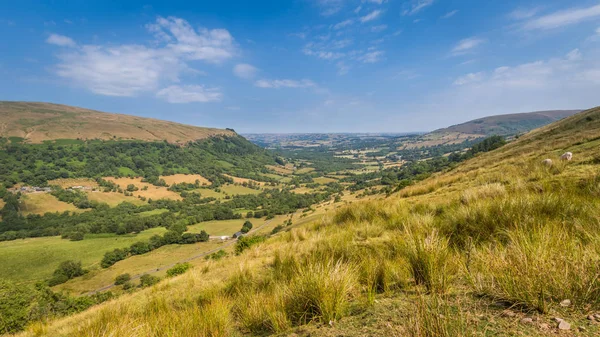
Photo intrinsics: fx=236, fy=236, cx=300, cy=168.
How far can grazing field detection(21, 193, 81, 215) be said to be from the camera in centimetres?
11144

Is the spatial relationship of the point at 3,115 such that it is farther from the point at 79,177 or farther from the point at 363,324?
the point at 363,324

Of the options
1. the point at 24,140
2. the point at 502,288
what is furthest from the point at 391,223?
the point at 24,140

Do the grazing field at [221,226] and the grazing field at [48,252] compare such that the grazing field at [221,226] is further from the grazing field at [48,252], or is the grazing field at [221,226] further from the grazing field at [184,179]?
the grazing field at [184,179]

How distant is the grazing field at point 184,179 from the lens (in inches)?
6629

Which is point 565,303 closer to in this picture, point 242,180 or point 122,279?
point 122,279

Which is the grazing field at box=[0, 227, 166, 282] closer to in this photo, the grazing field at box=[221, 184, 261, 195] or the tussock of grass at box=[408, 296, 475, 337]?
the grazing field at box=[221, 184, 261, 195]

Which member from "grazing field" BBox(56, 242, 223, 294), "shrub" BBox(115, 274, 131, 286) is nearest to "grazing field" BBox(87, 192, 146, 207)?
"grazing field" BBox(56, 242, 223, 294)

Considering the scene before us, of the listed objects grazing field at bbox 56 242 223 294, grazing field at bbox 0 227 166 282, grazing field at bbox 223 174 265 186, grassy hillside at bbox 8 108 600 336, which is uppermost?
grassy hillside at bbox 8 108 600 336

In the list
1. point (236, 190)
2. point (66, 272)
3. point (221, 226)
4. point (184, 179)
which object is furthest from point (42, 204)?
point (236, 190)

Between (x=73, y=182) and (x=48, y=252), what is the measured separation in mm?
84714

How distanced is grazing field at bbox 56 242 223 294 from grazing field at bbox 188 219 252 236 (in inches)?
380

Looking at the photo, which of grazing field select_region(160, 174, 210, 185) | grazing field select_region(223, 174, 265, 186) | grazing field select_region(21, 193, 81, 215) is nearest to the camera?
→ grazing field select_region(21, 193, 81, 215)

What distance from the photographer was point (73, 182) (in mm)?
139750

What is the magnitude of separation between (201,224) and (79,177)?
345ft
